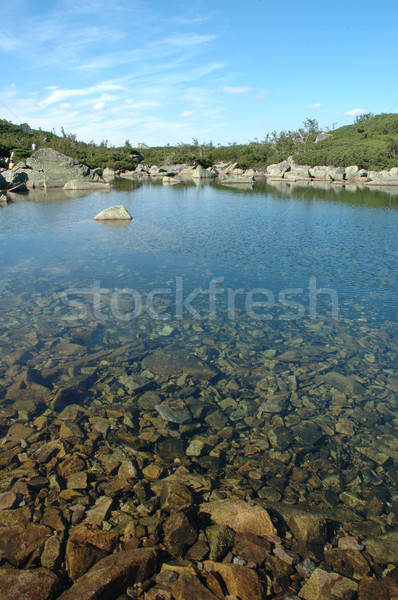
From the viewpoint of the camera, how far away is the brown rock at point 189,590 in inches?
134

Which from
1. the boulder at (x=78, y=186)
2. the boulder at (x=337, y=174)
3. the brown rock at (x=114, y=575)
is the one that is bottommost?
the brown rock at (x=114, y=575)

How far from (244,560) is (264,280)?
1038cm

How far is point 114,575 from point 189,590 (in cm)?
68

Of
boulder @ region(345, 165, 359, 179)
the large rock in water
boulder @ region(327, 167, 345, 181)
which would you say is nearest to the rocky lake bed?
the large rock in water

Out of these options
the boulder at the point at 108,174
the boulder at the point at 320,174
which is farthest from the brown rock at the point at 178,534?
the boulder at the point at 108,174

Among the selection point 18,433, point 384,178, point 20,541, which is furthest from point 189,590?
point 384,178

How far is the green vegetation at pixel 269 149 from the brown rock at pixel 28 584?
70.0 meters

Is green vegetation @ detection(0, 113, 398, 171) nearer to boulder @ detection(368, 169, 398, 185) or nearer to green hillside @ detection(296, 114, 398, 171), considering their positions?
green hillside @ detection(296, 114, 398, 171)

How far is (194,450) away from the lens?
574 cm

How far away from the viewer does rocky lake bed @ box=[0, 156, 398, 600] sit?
3.71 metres

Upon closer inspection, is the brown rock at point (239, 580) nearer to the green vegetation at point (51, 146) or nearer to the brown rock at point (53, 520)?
the brown rock at point (53, 520)

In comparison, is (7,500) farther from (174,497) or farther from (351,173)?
(351,173)

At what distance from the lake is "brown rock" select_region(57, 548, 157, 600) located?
122 centimetres

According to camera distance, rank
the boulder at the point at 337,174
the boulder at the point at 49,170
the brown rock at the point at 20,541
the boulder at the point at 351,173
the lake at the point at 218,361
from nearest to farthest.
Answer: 1. the brown rock at the point at 20,541
2. the lake at the point at 218,361
3. the boulder at the point at 49,170
4. the boulder at the point at 337,174
5. the boulder at the point at 351,173
